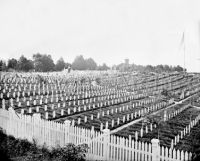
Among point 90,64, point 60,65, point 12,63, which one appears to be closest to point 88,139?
point 12,63

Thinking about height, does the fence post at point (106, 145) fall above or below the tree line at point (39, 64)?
below

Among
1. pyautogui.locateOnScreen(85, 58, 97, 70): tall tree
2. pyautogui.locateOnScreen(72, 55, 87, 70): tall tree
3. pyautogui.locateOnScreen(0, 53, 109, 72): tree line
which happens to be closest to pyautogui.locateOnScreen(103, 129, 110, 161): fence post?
pyautogui.locateOnScreen(0, 53, 109, 72): tree line

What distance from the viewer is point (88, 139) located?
9.12m

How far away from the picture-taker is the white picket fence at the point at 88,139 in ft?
25.8

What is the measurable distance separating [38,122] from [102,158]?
3413 millimetres

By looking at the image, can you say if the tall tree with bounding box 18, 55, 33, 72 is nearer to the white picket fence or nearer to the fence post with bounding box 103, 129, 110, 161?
the white picket fence

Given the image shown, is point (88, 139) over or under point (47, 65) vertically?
under

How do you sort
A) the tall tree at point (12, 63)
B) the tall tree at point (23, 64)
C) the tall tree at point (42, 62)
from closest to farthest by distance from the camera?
the tall tree at point (23, 64) < the tall tree at point (12, 63) < the tall tree at point (42, 62)

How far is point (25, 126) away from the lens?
1107 centimetres

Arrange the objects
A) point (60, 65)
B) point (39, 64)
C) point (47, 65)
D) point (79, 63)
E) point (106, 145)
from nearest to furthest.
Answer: point (106, 145), point (39, 64), point (47, 65), point (60, 65), point (79, 63)

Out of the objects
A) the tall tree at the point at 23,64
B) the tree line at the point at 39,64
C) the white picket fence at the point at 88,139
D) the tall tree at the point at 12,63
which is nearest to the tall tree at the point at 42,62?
the tree line at the point at 39,64

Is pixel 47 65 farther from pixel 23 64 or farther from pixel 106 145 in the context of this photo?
pixel 106 145

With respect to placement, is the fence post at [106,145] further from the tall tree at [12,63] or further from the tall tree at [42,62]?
the tall tree at [42,62]

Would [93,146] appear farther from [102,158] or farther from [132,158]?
[132,158]
